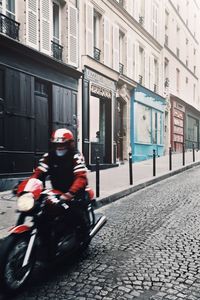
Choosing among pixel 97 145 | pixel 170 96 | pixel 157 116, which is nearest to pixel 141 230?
pixel 97 145

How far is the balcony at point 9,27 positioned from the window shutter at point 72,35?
2.88 m

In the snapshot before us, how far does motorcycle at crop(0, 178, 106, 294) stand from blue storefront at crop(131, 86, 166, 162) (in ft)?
48.9

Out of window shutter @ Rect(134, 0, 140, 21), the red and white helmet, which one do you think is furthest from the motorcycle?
window shutter @ Rect(134, 0, 140, 21)

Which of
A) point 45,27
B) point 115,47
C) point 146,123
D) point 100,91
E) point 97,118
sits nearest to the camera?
point 45,27

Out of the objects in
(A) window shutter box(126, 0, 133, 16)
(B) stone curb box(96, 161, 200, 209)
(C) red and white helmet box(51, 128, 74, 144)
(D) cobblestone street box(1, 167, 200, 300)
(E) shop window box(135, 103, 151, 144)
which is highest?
(A) window shutter box(126, 0, 133, 16)

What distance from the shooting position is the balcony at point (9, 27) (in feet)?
31.5

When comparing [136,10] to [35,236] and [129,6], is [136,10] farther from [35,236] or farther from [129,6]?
[35,236]

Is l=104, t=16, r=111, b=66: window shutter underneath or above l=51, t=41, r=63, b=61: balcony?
above

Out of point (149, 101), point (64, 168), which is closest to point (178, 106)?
point (149, 101)

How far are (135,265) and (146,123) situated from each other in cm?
1713

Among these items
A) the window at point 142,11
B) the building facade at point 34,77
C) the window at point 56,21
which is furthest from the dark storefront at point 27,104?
the window at point 142,11

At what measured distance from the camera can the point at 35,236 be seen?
137 inches

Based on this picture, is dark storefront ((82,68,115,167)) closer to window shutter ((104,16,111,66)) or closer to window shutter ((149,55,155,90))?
window shutter ((104,16,111,66))

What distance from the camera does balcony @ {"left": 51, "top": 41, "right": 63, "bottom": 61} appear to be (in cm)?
1212
